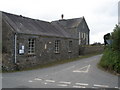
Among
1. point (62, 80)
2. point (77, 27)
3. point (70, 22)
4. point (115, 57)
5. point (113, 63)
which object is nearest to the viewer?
point (62, 80)

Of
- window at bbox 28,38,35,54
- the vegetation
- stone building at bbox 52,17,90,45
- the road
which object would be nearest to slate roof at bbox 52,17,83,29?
stone building at bbox 52,17,90,45

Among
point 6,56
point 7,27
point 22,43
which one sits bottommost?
point 6,56

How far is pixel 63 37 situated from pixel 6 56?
10182 millimetres

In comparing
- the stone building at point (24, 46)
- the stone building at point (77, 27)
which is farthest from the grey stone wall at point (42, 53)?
the stone building at point (77, 27)

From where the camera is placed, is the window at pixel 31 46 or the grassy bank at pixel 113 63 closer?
the grassy bank at pixel 113 63

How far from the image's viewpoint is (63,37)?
23.9 meters

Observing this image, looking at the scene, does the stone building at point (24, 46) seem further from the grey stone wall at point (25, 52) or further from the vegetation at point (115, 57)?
the vegetation at point (115, 57)

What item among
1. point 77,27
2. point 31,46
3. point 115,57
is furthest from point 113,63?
point 77,27

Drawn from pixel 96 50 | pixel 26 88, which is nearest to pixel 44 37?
pixel 26 88

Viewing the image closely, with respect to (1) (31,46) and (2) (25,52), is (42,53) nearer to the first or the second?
(1) (31,46)

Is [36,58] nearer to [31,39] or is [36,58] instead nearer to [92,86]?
[31,39]

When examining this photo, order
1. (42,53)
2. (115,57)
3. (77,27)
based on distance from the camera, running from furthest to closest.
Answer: (77,27) → (42,53) → (115,57)

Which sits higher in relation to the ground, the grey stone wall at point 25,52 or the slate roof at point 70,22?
the slate roof at point 70,22

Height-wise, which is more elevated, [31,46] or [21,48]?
[31,46]
